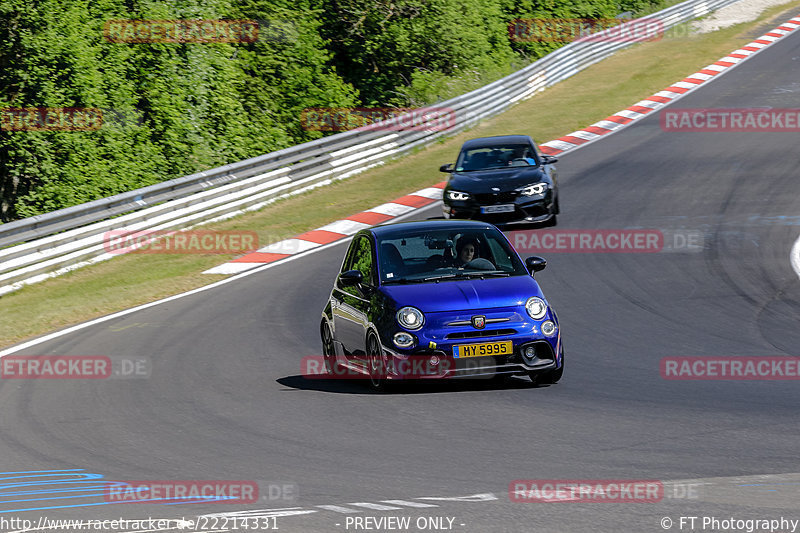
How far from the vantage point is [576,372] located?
34.0 feet

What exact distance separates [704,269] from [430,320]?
7116mm

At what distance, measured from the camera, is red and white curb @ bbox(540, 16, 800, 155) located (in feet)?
95.4

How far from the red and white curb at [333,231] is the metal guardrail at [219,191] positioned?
9.11 ft

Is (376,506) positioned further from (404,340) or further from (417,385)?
(417,385)

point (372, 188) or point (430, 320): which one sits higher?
point (430, 320)

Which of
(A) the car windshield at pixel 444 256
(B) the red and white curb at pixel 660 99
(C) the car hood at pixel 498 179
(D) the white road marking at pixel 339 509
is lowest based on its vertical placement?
(B) the red and white curb at pixel 660 99

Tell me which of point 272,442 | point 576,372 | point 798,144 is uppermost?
point 272,442

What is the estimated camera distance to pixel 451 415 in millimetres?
8875

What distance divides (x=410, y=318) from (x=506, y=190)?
9.57 meters

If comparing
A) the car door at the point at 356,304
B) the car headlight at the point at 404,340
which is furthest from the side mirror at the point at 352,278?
the car headlight at the point at 404,340

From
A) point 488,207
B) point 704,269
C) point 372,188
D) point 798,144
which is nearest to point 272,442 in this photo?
point 704,269

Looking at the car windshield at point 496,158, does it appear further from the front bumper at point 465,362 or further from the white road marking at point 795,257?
the front bumper at point 465,362

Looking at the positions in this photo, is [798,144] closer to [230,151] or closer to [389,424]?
[230,151]

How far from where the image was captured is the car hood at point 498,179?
18.9 meters
